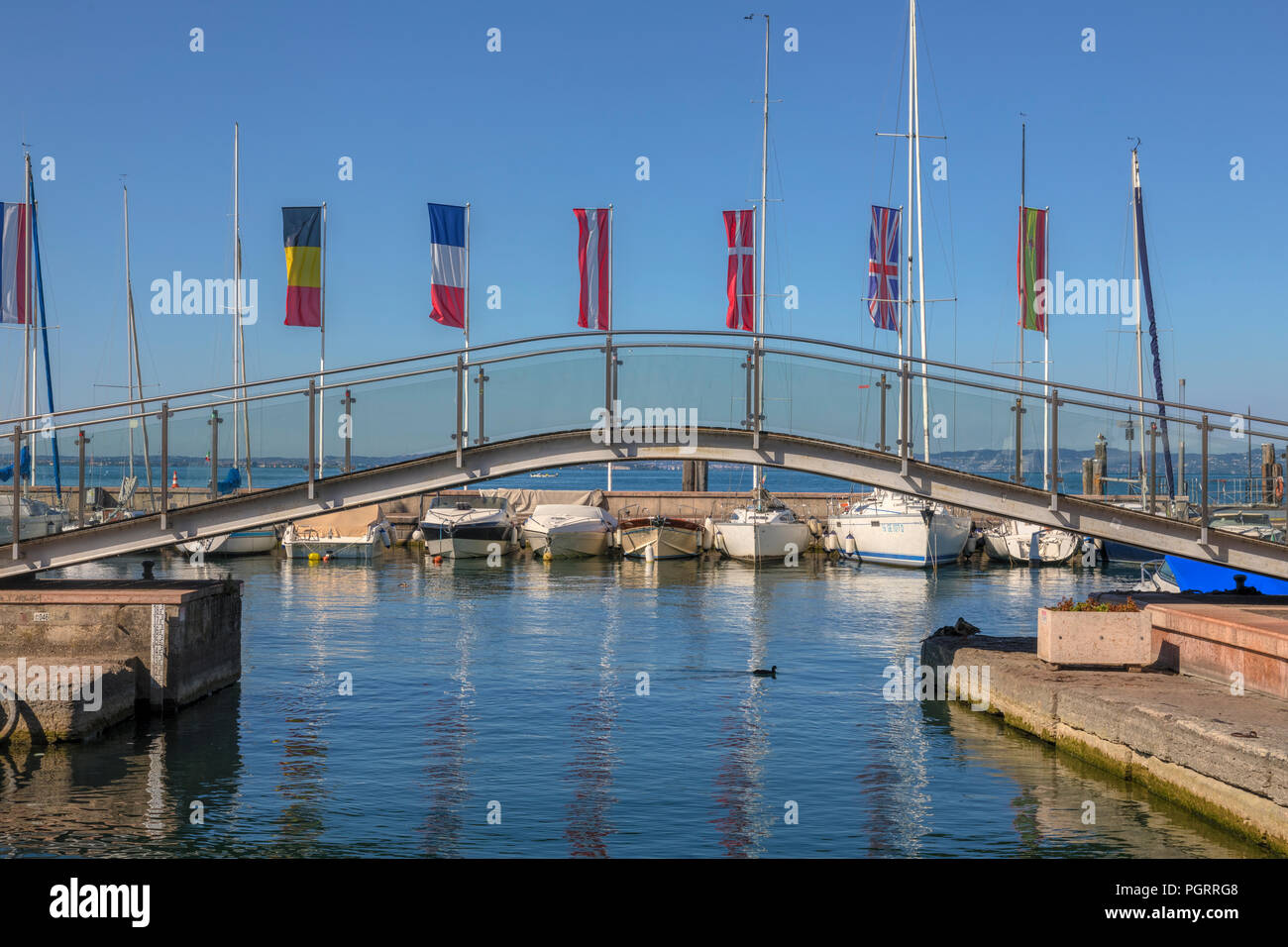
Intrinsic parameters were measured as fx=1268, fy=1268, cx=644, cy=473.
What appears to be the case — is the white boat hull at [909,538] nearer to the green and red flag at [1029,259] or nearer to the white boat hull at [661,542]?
the white boat hull at [661,542]

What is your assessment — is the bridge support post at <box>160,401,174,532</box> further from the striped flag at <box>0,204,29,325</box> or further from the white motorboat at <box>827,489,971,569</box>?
the white motorboat at <box>827,489,971,569</box>

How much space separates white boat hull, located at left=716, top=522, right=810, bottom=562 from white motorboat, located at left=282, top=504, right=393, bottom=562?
15.9 metres

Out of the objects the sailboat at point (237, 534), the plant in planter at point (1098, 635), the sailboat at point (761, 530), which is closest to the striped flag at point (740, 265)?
the sailboat at point (761, 530)

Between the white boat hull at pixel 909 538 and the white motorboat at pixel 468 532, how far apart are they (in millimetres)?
15787

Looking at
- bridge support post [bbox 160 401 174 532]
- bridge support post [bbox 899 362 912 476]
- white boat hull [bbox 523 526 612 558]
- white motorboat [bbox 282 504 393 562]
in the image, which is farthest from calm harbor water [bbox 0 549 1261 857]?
white boat hull [bbox 523 526 612 558]

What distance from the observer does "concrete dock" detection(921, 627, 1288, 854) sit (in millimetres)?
13609

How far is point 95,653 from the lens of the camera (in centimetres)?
1997

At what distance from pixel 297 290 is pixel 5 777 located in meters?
30.9

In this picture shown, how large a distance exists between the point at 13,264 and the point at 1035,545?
42.6 meters
